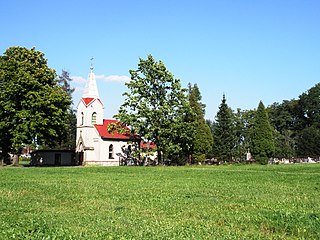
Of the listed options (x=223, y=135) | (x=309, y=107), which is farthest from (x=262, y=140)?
(x=309, y=107)

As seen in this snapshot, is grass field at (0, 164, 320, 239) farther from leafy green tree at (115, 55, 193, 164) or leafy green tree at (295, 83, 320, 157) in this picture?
leafy green tree at (295, 83, 320, 157)

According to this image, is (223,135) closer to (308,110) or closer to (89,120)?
(89,120)

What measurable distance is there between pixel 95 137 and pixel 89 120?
315 centimetres

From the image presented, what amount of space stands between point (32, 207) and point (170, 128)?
1805 inches

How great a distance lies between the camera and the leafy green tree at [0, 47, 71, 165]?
50.9 meters

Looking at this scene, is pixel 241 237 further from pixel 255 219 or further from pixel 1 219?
pixel 1 219

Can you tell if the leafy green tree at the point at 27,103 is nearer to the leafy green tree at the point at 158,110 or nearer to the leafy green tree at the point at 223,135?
the leafy green tree at the point at 158,110

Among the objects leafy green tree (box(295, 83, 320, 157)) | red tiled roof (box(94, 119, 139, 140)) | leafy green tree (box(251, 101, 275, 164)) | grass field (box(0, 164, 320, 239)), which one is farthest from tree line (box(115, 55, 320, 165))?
grass field (box(0, 164, 320, 239))

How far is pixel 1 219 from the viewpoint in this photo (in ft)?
35.7

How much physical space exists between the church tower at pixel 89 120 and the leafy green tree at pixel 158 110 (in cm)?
852

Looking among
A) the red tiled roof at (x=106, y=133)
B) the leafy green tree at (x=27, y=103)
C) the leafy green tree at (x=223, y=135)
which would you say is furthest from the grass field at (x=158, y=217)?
the leafy green tree at (x=223, y=135)

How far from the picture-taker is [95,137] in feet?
219

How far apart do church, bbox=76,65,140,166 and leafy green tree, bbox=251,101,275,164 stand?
27.5 meters

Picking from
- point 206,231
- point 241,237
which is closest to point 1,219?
point 206,231
